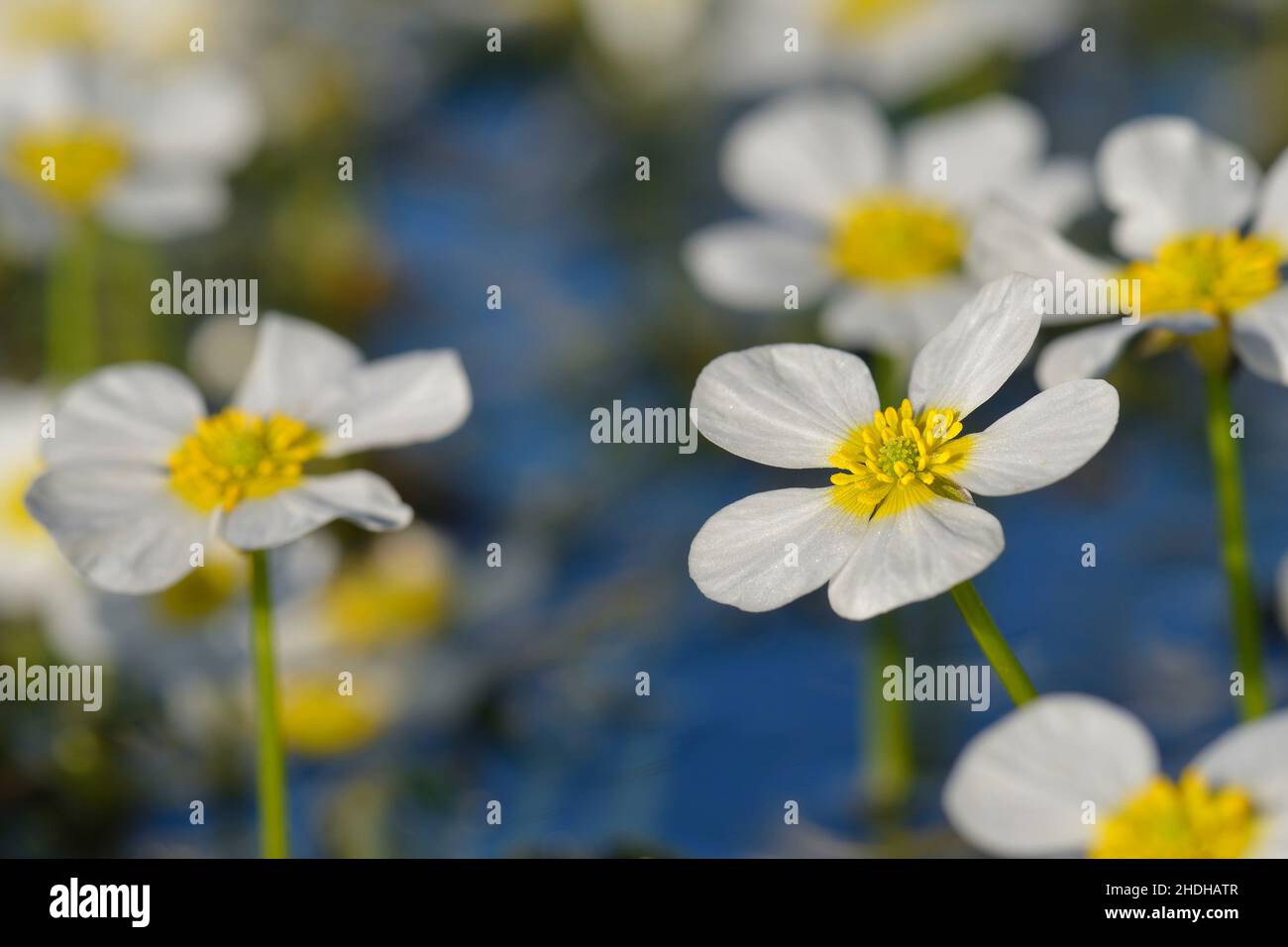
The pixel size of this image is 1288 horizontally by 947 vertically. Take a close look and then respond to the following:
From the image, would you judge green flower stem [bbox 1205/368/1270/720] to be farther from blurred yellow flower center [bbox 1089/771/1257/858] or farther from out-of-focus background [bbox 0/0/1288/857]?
out-of-focus background [bbox 0/0/1288/857]

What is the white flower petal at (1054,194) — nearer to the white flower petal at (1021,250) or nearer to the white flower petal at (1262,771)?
the white flower petal at (1021,250)

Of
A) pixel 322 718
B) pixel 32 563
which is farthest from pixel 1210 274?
pixel 32 563

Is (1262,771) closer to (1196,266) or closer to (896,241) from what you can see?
(1196,266)

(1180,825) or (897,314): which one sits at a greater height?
(897,314)

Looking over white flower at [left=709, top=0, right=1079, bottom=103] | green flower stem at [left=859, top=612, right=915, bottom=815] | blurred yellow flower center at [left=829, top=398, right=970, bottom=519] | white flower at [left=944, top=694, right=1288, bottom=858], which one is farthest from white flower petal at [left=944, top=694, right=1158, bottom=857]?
white flower at [left=709, top=0, right=1079, bottom=103]

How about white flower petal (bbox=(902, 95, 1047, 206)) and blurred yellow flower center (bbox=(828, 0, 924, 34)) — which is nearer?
white flower petal (bbox=(902, 95, 1047, 206))

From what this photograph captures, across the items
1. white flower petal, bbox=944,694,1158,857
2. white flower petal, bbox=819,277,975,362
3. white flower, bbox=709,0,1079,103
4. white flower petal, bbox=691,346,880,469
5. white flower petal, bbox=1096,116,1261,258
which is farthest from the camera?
white flower, bbox=709,0,1079,103

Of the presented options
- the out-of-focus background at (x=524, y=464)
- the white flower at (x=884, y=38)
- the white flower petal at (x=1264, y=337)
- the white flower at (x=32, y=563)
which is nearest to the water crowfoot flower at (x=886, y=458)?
the white flower petal at (x=1264, y=337)
